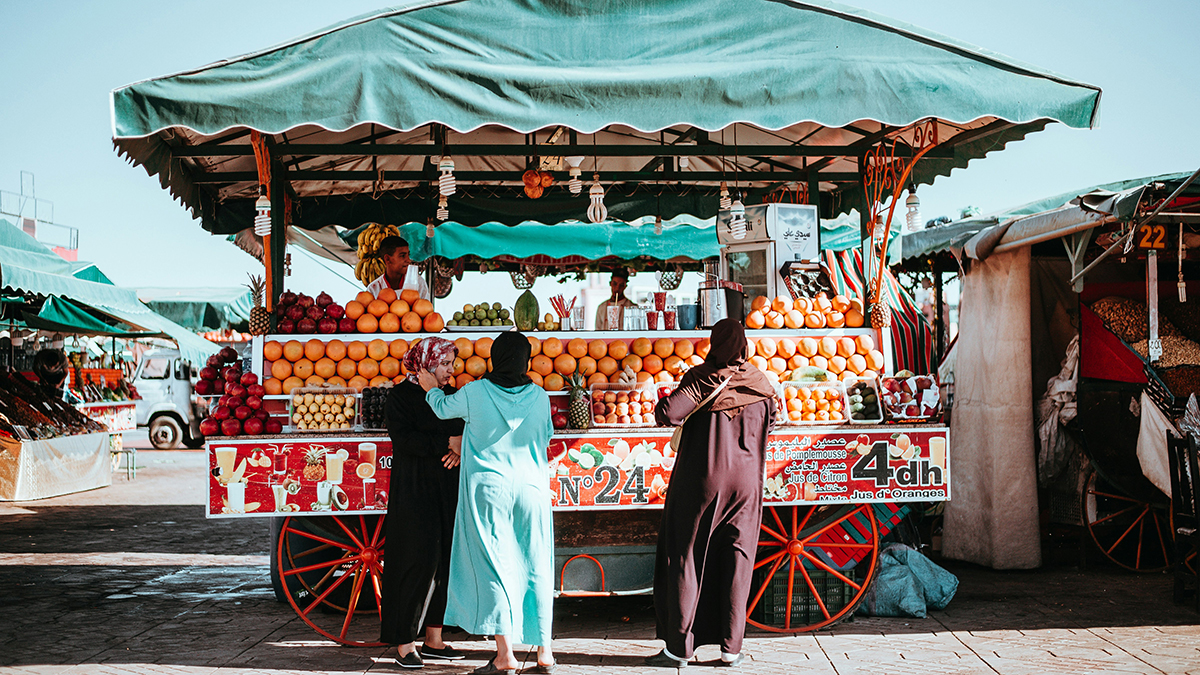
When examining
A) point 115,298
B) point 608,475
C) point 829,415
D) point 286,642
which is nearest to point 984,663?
point 829,415

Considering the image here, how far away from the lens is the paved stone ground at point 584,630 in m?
4.89

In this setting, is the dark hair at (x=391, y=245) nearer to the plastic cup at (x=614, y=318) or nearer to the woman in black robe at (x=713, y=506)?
the plastic cup at (x=614, y=318)

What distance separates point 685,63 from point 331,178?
3.38 meters

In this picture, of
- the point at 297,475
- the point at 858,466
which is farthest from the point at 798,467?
the point at 297,475

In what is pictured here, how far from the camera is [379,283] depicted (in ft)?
22.1

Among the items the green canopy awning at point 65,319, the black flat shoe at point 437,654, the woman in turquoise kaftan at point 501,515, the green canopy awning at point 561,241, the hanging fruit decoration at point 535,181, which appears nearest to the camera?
the woman in turquoise kaftan at point 501,515

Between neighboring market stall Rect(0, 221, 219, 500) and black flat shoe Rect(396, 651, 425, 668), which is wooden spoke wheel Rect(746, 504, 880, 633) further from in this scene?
neighboring market stall Rect(0, 221, 219, 500)

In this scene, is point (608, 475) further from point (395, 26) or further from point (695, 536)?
point (395, 26)

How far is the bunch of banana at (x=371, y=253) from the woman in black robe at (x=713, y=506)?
3.59 m

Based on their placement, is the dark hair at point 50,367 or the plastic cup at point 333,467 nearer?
the plastic cup at point 333,467

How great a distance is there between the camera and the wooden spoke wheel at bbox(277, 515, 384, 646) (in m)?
5.38

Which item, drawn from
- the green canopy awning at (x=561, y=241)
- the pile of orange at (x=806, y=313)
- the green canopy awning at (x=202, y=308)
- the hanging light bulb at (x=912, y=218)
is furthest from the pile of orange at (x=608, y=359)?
the green canopy awning at (x=202, y=308)

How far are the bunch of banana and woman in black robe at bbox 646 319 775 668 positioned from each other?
3.59 m

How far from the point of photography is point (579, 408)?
5379 millimetres
